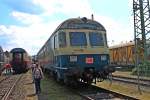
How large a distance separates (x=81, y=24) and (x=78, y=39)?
804 mm

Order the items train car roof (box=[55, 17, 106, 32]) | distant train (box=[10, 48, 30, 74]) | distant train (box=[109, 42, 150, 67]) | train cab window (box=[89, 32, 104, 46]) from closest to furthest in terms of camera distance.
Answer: train car roof (box=[55, 17, 106, 32]) → train cab window (box=[89, 32, 104, 46]) → distant train (box=[109, 42, 150, 67]) → distant train (box=[10, 48, 30, 74])

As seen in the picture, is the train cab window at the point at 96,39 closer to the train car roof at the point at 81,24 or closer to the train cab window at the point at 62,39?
the train car roof at the point at 81,24

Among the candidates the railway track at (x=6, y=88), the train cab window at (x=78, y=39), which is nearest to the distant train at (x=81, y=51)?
the train cab window at (x=78, y=39)

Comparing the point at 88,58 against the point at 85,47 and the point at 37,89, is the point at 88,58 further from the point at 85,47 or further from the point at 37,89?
the point at 37,89

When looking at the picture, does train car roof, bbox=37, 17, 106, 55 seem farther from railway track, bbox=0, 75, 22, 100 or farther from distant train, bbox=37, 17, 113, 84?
railway track, bbox=0, 75, 22, 100

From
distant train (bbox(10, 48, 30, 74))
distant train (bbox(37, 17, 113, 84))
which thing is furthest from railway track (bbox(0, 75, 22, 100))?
distant train (bbox(10, 48, 30, 74))

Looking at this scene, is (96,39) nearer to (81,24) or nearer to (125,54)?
(81,24)

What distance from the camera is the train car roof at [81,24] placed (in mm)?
18094

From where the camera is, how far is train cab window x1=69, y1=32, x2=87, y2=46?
59.0ft

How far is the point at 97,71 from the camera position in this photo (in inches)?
704

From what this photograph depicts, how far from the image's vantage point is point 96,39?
1852 cm

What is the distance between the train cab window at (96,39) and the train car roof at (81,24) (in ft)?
1.03

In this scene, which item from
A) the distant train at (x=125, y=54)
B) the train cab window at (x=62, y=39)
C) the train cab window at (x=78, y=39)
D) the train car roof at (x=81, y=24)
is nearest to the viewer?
the train cab window at (x=62, y=39)

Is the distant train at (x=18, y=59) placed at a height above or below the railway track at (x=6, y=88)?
above
